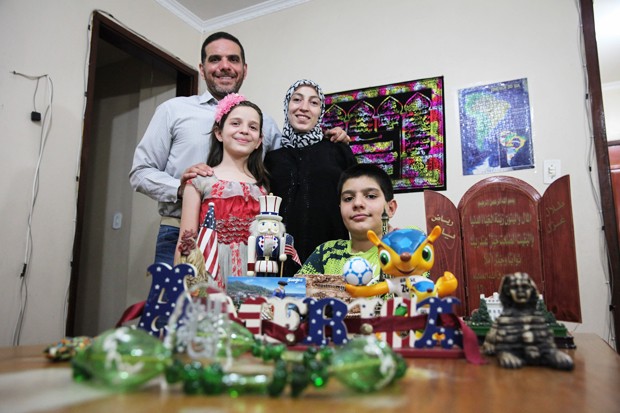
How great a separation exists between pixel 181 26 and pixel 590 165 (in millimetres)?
2571

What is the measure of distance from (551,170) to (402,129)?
756 mm

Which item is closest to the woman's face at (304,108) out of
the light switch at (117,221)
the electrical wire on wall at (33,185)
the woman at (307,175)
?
the woman at (307,175)

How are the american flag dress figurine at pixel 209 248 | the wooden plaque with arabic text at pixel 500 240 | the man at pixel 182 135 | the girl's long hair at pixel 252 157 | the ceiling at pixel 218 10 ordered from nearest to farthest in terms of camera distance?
the american flag dress figurine at pixel 209 248 → the wooden plaque with arabic text at pixel 500 240 → the girl's long hair at pixel 252 157 → the man at pixel 182 135 → the ceiling at pixel 218 10

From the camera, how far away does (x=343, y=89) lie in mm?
2635

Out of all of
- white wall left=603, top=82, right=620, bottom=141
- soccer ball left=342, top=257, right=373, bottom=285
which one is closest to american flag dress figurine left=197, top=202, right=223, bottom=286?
soccer ball left=342, top=257, right=373, bottom=285

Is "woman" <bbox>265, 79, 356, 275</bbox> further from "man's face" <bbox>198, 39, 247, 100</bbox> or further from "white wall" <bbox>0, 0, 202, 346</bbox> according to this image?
"white wall" <bbox>0, 0, 202, 346</bbox>

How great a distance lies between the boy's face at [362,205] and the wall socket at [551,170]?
1.15 metres

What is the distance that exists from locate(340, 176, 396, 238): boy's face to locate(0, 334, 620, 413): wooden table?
0.71 metres

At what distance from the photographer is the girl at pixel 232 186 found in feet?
4.14

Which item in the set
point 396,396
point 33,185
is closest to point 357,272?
point 396,396

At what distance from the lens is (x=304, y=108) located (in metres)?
1.64

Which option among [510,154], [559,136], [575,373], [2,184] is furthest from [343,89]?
[575,373]

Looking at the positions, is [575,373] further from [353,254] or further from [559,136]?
[559,136]

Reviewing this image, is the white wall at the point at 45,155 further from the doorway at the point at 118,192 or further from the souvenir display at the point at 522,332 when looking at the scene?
the souvenir display at the point at 522,332
